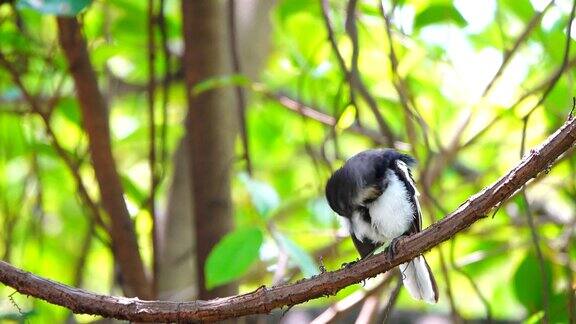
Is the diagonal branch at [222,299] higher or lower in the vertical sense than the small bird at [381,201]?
lower

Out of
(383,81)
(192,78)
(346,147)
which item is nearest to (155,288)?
(192,78)

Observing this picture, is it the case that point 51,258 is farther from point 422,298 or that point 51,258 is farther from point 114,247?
point 422,298

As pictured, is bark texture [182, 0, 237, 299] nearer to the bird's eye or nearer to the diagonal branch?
the bird's eye

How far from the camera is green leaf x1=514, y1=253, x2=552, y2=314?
2441 mm

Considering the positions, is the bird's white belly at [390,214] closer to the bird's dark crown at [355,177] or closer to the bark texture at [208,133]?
the bird's dark crown at [355,177]

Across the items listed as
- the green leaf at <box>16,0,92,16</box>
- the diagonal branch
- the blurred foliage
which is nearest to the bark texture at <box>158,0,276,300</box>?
the blurred foliage

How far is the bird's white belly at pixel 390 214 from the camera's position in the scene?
2232 mm

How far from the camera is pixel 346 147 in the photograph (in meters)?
4.11

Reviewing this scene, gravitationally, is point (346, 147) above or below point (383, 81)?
above

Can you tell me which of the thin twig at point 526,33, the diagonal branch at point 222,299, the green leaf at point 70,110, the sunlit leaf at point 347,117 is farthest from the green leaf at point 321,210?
the diagonal branch at point 222,299

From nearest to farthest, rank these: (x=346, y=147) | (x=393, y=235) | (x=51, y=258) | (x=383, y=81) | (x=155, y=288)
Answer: (x=393, y=235), (x=155, y=288), (x=383, y=81), (x=51, y=258), (x=346, y=147)

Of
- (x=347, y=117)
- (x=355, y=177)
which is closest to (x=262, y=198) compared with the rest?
(x=355, y=177)

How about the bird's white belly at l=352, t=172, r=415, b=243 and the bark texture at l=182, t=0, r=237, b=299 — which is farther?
the bark texture at l=182, t=0, r=237, b=299

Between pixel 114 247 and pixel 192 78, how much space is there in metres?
0.55
